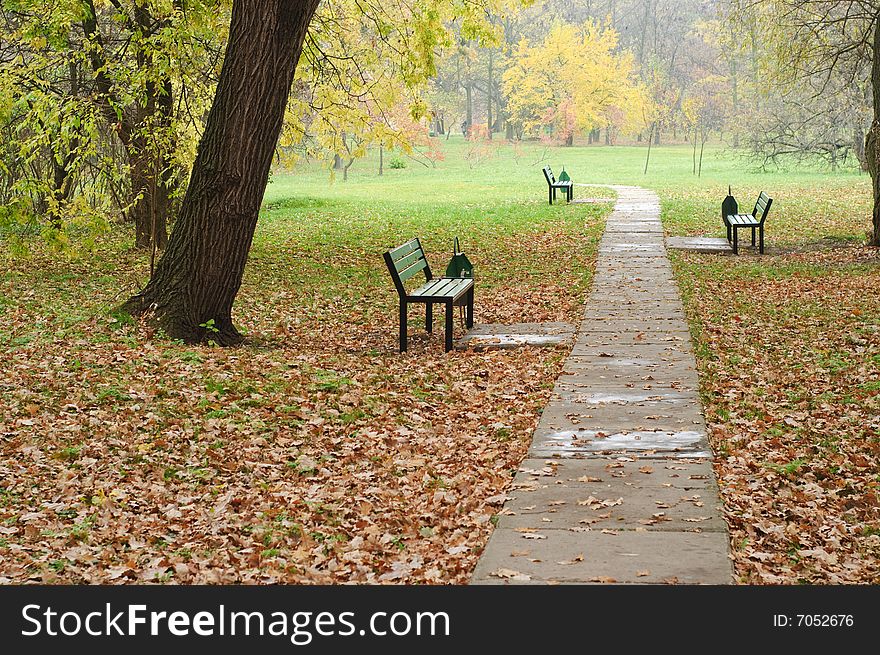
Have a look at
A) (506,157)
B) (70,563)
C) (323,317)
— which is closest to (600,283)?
(323,317)

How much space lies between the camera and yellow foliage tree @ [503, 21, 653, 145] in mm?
61031

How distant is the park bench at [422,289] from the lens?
9688mm

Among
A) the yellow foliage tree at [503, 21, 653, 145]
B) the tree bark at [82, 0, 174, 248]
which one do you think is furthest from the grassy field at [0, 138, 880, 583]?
the yellow foliage tree at [503, 21, 653, 145]

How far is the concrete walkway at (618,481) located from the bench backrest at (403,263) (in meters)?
1.72

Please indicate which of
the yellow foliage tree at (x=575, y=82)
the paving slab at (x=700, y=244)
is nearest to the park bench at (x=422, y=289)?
the paving slab at (x=700, y=244)

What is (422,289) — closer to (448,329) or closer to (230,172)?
(448,329)

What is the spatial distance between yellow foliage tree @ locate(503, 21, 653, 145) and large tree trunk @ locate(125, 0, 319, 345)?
52556 millimetres

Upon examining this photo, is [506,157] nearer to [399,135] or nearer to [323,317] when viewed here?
[399,135]

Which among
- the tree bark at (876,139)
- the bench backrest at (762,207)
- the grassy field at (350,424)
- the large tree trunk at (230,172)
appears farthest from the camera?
the bench backrest at (762,207)

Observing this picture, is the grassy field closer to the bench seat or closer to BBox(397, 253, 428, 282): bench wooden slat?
the bench seat

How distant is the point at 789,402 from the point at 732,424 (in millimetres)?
870

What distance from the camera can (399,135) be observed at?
1566 cm

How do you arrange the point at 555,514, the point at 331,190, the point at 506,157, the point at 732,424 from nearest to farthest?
the point at 555,514
the point at 732,424
the point at 331,190
the point at 506,157

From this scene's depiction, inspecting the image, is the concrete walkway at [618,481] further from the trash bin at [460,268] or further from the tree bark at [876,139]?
the tree bark at [876,139]
